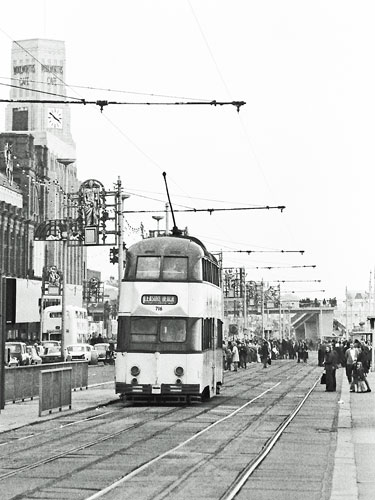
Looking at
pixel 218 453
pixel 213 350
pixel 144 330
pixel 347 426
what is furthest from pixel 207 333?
pixel 218 453

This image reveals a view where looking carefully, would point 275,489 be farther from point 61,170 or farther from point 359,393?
point 61,170

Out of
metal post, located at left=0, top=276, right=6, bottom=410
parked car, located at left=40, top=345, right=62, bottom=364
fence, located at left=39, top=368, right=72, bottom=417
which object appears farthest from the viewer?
parked car, located at left=40, top=345, right=62, bottom=364

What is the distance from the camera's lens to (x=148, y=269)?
2859 cm

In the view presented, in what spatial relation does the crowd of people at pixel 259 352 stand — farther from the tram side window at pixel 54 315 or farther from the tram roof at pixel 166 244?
the tram roof at pixel 166 244

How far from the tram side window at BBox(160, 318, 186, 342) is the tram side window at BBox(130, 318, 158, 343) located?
0.18 metres

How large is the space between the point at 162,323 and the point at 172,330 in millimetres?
313

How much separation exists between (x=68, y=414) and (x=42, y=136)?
12864 cm

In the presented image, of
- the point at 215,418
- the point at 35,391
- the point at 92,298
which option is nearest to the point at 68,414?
the point at 215,418

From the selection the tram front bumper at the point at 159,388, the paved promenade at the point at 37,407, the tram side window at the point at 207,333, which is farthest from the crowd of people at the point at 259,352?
the tram front bumper at the point at 159,388

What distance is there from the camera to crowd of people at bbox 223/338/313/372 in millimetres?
62406

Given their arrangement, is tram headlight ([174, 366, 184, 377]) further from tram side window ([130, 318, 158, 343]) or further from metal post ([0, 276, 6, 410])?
metal post ([0, 276, 6, 410])

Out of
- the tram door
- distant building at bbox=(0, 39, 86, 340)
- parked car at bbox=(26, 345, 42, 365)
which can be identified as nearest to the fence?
the tram door

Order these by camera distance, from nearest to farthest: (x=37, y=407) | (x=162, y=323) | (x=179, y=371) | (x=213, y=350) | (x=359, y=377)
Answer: (x=37, y=407), (x=179, y=371), (x=162, y=323), (x=213, y=350), (x=359, y=377)

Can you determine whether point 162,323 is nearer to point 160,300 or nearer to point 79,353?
point 160,300
